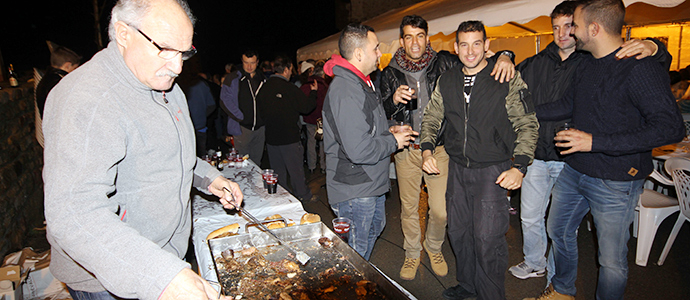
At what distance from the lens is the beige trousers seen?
310cm

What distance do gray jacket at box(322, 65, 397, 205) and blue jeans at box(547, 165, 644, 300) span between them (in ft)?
4.10

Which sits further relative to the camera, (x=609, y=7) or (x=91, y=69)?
(x=609, y=7)

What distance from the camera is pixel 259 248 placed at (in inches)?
76.5

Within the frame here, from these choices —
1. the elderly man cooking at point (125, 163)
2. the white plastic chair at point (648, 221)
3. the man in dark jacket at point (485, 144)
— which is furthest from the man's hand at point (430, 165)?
the white plastic chair at point (648, 221)

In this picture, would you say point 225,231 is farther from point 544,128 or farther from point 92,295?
point 544,128

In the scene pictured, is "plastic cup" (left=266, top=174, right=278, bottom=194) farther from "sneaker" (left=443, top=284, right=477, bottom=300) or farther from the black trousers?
"sneaker" (left=443, top=284, right=477, bottom=300)

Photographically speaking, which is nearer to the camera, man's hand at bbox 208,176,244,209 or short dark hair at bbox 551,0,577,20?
man's hand at bbox 208,176,244,209

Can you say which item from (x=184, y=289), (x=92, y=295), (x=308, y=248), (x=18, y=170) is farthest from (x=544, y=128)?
(x=18, y=170)

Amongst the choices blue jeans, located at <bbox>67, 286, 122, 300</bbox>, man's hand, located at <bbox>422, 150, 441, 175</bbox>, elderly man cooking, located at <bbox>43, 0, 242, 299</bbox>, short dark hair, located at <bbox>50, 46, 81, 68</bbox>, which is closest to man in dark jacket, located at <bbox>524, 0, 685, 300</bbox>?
Result: man's hand, located at <bbox>422, 150, 441, 175</bbox>

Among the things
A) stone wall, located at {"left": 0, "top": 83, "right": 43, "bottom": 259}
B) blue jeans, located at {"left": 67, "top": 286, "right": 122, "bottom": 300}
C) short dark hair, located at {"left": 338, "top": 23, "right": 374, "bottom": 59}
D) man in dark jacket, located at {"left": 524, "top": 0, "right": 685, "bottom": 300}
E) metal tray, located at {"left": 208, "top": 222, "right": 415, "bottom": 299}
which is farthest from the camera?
stone wall, located at {"left": 0, "top": 83, "right": 43, "bottom": 259}

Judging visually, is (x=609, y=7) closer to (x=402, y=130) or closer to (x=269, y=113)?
(x=402, y=130)

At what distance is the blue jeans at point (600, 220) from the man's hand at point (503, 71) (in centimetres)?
77

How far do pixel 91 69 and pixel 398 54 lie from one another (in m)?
→ 2.47

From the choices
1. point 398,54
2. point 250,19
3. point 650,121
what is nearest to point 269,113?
point 398,54
